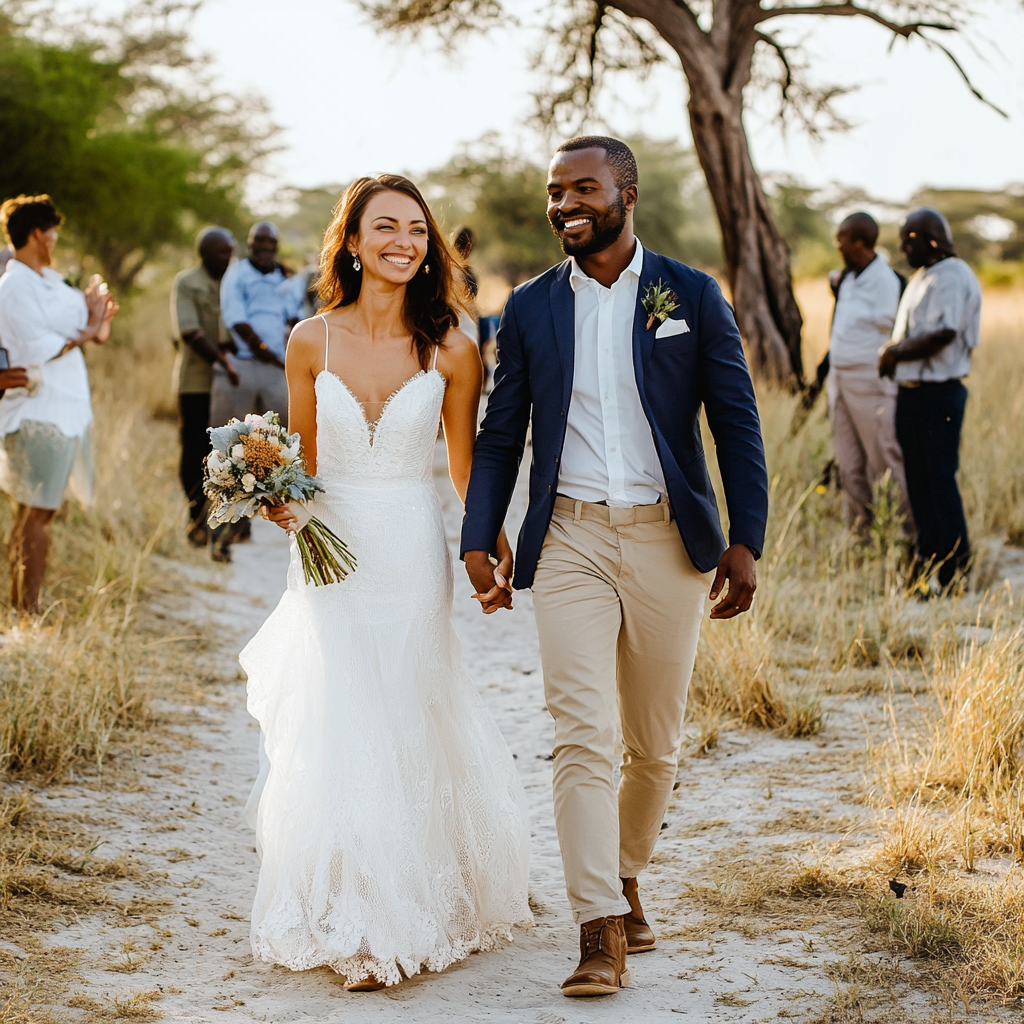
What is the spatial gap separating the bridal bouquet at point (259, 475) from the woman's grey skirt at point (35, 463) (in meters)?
3.13

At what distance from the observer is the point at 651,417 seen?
11.4ft

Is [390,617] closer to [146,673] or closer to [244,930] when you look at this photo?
[244,930]

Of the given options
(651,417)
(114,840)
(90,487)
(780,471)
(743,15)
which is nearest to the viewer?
(651,417)

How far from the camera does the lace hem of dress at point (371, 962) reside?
11.5 ft

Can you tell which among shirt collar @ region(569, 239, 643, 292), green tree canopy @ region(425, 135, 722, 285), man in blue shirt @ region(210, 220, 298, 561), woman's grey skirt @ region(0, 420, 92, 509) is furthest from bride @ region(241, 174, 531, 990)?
green tree canopy @ region(425, 135, 722, 285)

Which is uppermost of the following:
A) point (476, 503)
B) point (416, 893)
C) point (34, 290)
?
point (34, 290)

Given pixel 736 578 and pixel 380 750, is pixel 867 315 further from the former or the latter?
pixel 380 750

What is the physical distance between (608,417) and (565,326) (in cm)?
29

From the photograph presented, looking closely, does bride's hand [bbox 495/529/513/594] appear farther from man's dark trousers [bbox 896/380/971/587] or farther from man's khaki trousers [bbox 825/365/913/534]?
man's khaki trousers [bbox 825/365/913/534]

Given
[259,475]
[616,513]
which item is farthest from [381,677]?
[616,513]

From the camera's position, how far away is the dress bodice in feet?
12.8

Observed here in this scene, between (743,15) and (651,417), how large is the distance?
9296 mm

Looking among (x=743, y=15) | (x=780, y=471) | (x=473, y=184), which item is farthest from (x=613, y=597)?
(x=473, y=184)

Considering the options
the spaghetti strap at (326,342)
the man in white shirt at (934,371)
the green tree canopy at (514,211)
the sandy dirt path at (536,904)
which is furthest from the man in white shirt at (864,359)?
the green tree canopy at (514,211)
